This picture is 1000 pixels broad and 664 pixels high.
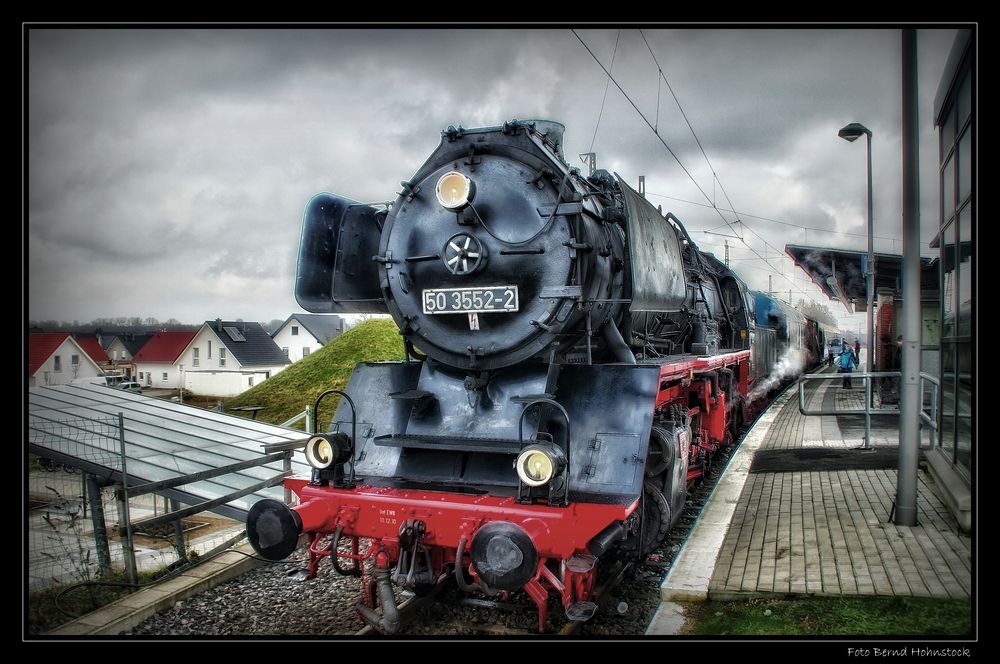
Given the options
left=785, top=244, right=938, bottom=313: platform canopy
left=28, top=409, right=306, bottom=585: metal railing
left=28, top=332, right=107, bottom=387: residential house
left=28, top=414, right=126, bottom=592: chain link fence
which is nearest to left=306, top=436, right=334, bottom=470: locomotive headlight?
left=28, top=409, right=306, bottom=585: metal railing

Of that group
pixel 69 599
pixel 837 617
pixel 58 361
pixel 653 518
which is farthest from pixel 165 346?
pixel 837 617

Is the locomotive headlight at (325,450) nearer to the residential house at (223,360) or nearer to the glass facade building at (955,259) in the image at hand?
the glass facade building at (955,259)

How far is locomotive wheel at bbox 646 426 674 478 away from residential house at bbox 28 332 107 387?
436 centimetres

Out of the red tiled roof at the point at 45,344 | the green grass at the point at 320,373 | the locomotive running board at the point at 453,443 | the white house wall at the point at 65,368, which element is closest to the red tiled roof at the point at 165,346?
the green grass at the point at 320,373

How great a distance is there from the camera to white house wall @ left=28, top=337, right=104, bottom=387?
6.32 meters

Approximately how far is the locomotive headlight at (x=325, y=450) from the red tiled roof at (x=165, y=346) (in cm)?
2423

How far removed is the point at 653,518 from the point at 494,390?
1.51 m

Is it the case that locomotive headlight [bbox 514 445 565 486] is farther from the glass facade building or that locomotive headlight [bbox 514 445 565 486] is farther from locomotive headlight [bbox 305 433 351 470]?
the glass facade building

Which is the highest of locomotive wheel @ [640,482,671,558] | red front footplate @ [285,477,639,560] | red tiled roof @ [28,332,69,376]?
red tiled roof @ [28,332,69,376]

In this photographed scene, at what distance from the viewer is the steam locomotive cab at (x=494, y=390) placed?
3.58m

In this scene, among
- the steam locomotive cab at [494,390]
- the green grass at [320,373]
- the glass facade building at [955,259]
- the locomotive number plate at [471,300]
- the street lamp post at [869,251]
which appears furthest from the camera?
the green grass at [320,373]

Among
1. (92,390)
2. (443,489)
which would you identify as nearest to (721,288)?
(443,489)

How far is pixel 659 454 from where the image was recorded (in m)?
4.66
